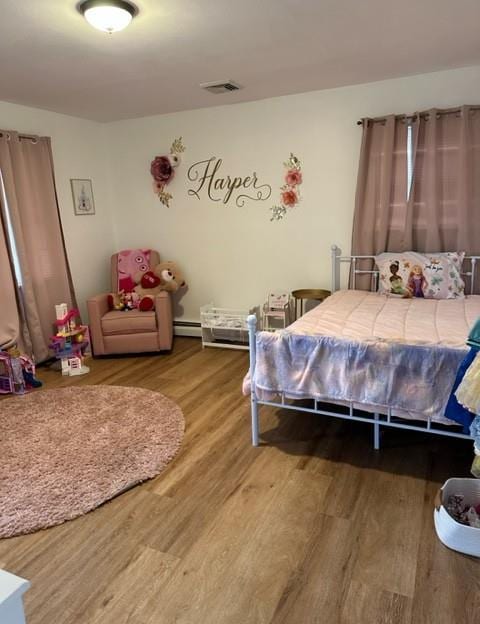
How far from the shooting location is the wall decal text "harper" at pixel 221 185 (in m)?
4.41

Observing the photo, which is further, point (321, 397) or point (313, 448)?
point (313, 448)

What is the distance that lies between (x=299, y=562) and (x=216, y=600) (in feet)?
1.21

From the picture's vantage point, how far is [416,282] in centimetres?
360

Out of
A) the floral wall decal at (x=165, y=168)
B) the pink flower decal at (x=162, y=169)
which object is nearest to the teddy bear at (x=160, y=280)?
the floral wall decal at (x=165, y=168)

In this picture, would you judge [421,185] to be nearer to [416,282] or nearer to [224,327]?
[416,282]

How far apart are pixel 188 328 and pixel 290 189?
1.90 metres

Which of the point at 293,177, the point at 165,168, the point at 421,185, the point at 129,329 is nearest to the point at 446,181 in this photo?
the point at 421,185

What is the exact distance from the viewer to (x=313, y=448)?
8.66ft

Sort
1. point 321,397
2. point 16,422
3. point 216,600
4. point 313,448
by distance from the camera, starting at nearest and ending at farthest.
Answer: point 216,600 < point 321,397 < point 313,448 < point 16,422

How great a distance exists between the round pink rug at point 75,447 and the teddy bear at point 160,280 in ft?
4.30

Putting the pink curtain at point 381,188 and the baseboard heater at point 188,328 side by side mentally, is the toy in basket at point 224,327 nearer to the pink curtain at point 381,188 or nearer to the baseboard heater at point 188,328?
the baseboard heater at point 188,328

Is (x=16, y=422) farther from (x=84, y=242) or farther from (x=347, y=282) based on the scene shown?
(x=347, y=282)

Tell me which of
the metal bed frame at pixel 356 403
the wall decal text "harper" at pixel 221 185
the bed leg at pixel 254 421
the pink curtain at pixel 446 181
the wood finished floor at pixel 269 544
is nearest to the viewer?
the wood finished floor at pixel 269 544

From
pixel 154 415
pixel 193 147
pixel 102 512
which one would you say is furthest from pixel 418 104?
pixel 102 512
